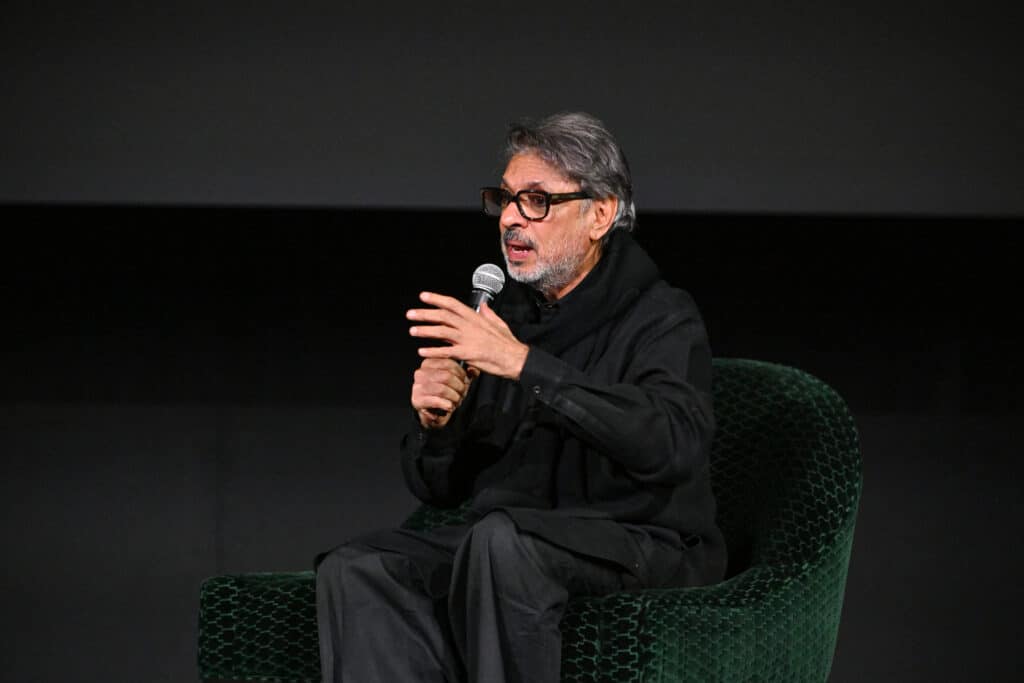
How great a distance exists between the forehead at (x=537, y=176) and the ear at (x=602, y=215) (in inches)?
2.6

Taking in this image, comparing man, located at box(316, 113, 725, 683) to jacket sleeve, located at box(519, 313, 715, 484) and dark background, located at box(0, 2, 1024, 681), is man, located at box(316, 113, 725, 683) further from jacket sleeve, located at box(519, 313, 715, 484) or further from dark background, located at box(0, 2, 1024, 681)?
dark background, located at box(0, 2, 1024, 681)

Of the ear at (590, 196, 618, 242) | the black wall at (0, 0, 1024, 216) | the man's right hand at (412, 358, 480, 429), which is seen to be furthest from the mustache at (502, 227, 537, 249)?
the black wall at (0, 0, 1024, 216)

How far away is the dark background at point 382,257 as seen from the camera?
8.54 ft

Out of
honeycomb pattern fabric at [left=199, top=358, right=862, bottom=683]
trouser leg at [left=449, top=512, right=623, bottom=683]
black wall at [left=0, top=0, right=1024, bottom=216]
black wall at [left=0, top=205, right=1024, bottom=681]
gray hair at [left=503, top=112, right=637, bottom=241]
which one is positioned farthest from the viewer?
black wall at [left=0, top=205, right=1024, bottom=681]

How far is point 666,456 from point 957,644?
1.46 metres

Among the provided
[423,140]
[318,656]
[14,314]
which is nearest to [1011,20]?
[423,140]

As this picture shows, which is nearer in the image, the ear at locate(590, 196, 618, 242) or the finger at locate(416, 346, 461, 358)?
the finger at locate(416, 346, 461, 358)

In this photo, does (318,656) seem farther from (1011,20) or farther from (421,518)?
(1011,20)

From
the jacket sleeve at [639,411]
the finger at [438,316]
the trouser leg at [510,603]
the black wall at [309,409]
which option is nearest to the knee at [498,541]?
the trouser leg at [510,603]

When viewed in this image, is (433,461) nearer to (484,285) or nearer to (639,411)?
(484,285)

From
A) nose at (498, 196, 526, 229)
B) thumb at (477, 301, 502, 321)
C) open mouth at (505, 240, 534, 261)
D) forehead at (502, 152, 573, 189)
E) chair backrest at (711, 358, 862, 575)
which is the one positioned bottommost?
chair backrest at (711, 358, 862, 575)

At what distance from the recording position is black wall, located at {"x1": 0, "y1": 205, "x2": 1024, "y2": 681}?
3.03m

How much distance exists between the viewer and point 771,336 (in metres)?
3.07

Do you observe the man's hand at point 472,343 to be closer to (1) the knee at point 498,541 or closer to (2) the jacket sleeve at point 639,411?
(2) the jacket sleeve at point 639,411
